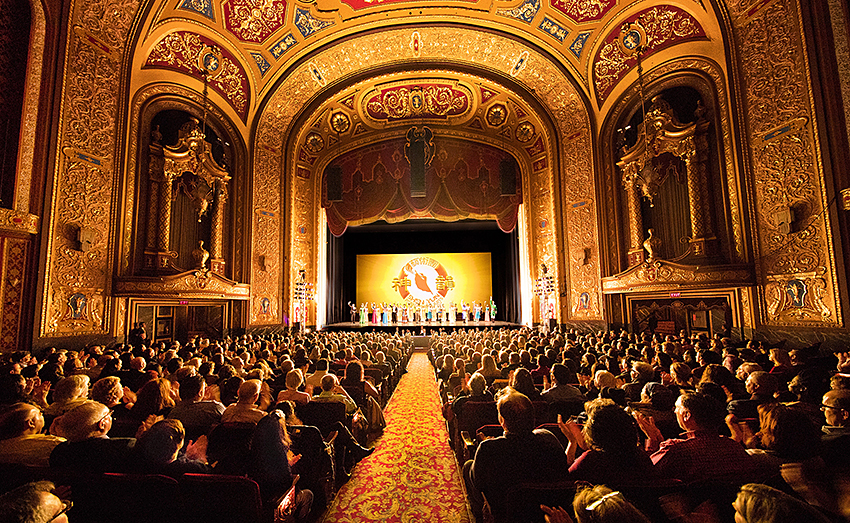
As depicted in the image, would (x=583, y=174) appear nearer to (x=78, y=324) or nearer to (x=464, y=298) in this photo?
(x=464, y=298)

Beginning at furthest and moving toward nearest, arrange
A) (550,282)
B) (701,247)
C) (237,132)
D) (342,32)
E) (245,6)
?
(550,282), (237,132), (342,32), (245,6), (701,247)

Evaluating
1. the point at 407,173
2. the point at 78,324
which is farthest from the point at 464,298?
the point at 78,324

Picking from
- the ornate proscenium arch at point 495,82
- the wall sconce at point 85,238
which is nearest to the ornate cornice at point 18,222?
the wall sconce at point 85,238

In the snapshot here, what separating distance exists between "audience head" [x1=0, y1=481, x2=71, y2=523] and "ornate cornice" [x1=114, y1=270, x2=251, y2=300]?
33.7 ft

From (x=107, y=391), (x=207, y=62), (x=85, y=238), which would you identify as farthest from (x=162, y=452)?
(x=207, y=62)

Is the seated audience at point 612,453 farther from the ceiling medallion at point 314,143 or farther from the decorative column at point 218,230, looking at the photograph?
the ceiling medallion at point 314,143

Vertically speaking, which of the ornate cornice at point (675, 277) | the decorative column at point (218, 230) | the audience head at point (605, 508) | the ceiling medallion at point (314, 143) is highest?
the ceiling medallion at point (314, 143)

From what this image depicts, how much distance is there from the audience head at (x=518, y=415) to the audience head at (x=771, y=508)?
1.03 metres

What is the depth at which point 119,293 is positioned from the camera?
9648 millimetres

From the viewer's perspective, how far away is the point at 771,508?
3.46 feet

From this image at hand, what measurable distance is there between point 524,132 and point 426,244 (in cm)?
876

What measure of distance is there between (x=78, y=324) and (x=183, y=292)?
8.66ft

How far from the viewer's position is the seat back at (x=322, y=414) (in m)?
3.57

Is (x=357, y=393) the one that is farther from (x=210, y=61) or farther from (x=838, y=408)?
(x=210, y=61)
